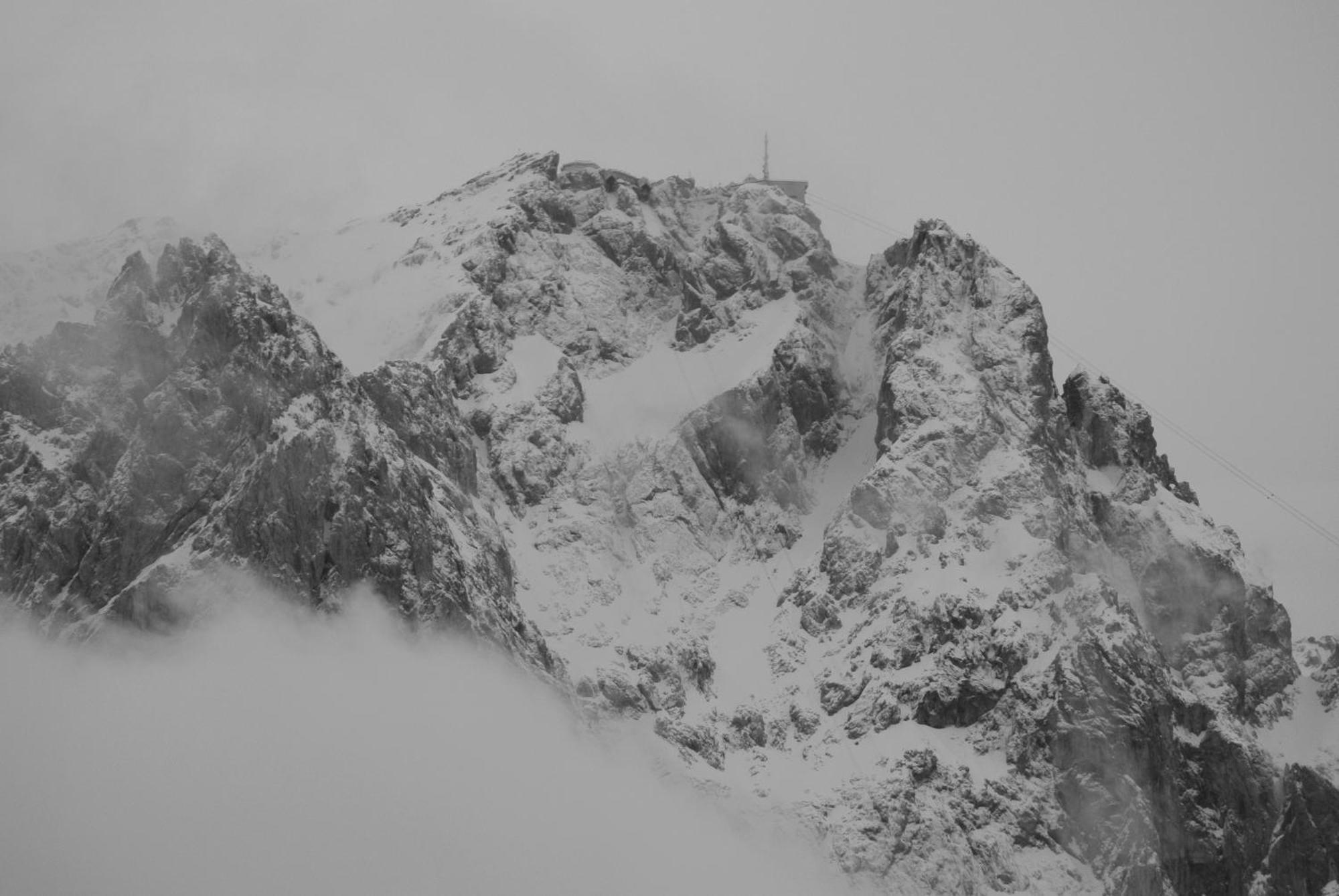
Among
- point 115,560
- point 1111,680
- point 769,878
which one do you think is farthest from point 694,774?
point 115,560

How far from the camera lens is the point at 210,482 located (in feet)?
618

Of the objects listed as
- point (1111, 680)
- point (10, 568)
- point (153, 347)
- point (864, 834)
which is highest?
point (1111, 680)

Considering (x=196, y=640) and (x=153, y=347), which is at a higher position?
(x=153, y=347)

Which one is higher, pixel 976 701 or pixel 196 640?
pixel 976 701

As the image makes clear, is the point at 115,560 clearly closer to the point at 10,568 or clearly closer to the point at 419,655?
the point at 10,568

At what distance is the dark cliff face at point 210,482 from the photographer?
185 m

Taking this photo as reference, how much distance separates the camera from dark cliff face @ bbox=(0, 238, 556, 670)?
185m

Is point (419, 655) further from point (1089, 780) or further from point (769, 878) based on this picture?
point (1089, 780)

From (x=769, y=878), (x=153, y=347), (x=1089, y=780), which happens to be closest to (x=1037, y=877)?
(x=1089, y=780)

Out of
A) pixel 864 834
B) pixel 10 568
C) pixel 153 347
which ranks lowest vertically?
pixel 10 568

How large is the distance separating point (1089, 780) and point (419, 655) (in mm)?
71046

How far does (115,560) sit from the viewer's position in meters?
186

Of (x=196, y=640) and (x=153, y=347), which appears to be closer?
(x=196, y=640)

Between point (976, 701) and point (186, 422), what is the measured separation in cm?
8864
